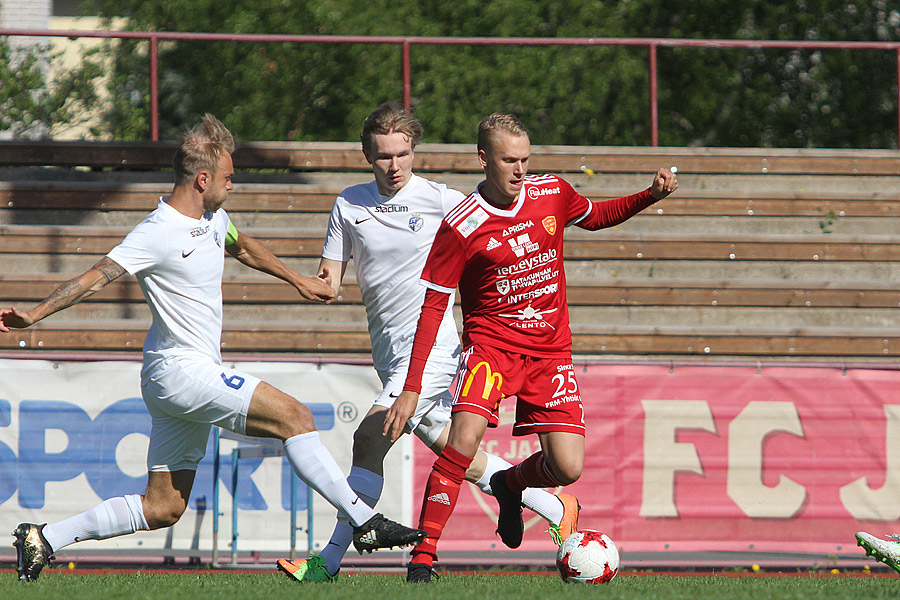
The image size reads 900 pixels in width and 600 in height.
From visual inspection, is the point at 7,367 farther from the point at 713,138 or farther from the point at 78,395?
the point at 713,138

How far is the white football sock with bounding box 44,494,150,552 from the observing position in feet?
17.4

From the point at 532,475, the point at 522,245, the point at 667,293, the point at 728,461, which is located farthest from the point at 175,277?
the point at 667,293

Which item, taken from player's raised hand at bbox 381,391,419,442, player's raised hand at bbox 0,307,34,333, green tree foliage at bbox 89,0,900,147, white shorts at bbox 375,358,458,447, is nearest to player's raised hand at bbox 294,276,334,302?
white shorts at bbox 375,358,458,447

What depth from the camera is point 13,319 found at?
478 cm

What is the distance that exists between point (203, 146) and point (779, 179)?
27.1 feet

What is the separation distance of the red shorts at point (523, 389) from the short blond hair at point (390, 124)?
1.20m

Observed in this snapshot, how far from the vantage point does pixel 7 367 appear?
7.45m

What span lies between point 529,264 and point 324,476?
4.55ft

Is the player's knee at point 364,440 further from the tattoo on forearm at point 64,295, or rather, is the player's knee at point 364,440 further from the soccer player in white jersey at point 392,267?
the tattoo on forearm at point 64,295

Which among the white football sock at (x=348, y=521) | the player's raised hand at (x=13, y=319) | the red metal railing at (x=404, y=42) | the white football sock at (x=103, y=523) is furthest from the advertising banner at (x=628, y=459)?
the red metal railing at (x=404, y=42)

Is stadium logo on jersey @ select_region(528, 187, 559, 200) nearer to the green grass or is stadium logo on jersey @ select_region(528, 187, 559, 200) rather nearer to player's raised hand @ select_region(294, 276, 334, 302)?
player's raised hand @ select_region(294, 276, 334, 302)

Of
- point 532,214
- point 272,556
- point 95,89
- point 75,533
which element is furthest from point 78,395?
point 95,89

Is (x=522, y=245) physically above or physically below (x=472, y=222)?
below

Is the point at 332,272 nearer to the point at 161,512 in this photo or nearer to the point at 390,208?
the point at 390,208
